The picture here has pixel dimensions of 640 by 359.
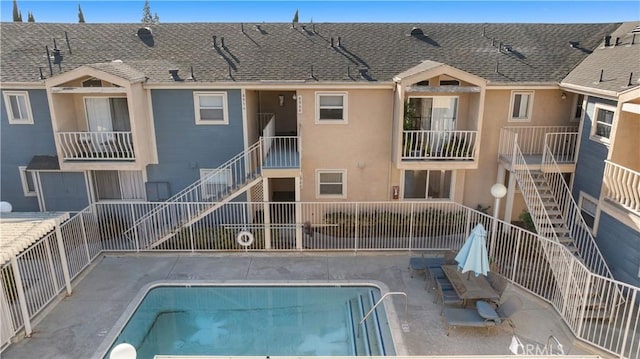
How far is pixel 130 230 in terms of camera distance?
15414mm

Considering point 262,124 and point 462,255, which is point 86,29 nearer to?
point 262,124

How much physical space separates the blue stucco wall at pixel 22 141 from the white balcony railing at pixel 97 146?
132 cm

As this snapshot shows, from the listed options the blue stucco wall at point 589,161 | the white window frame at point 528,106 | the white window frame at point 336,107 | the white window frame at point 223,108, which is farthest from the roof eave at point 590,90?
the white window frame at point 223,108

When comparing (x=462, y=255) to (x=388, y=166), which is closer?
(x=462, y=255)

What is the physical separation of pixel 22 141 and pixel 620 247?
21.6 m

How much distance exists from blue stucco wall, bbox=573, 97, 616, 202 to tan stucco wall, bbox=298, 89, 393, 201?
687cm

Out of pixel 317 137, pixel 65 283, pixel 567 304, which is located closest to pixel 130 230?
pixel 65 283

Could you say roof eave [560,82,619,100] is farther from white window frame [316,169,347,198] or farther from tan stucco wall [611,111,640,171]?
white window frame [316,169,347,198]

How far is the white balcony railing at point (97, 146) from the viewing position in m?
15.4

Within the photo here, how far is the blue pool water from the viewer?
10875mm

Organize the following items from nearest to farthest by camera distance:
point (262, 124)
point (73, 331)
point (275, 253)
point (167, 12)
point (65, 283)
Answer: point (73, 331), point (65, 283), point (275, 253), point (262, 124), point (167, 12)

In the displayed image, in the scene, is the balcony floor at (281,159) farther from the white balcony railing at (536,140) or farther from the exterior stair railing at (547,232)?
the white balcony railing at (536,140)

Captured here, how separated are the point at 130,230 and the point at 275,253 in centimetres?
562

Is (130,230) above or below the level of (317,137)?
below
